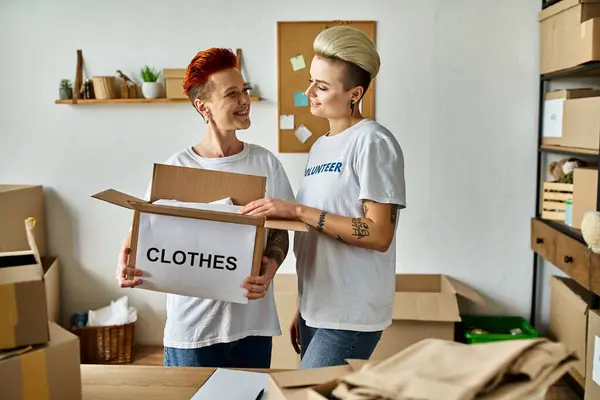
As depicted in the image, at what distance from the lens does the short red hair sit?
192 cm

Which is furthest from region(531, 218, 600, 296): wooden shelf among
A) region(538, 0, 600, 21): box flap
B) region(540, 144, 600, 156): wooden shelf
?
region(538, 0, 600, 21): box flap

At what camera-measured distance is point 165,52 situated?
3.58m

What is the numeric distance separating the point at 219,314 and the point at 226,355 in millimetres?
131

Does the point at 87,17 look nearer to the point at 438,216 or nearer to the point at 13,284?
the point at 438,216

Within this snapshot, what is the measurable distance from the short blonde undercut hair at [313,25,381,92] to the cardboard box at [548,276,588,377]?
69.7 inches

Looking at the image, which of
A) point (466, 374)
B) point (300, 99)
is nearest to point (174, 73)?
point (300, 99)

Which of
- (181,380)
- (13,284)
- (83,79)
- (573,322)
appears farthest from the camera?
(83,79)

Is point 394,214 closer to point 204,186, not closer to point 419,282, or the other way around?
point 204,186

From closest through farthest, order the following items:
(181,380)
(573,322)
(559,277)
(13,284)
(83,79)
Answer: (13,284), (181,380), (573,322), (559,277), (83,79)

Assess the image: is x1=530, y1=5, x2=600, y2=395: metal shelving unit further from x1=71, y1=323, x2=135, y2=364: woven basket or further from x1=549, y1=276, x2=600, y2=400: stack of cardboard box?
x1=71, y1=323, x2=135, y2=364: woven basket

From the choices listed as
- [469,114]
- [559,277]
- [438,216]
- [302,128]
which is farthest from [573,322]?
[302,128]

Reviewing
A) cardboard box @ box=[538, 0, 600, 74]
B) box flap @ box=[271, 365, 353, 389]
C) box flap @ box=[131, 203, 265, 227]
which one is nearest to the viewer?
box flap @ box=[271, 365, 353, 389]

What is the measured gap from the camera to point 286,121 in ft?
11.7

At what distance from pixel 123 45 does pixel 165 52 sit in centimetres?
25
